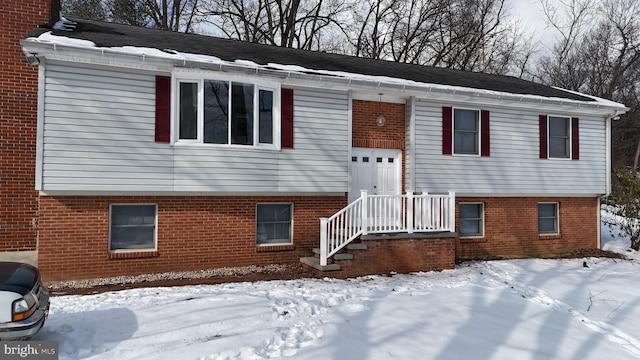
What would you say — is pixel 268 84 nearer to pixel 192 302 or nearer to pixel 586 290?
pixel 192 302

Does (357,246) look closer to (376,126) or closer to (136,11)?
(376,126)

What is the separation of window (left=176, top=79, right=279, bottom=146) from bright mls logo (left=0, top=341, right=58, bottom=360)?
4.59m

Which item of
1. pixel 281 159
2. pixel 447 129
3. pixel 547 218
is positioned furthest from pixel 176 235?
pixel 547 218

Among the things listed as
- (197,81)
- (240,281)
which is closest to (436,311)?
(240,281)

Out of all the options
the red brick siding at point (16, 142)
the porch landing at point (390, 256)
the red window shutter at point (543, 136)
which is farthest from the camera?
the red window shutter at point (543, 136)

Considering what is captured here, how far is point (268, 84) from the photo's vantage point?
8.78 metres

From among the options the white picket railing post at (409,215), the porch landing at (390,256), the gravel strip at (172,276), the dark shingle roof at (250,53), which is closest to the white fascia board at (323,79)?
the dark shingle roof at (250,53)

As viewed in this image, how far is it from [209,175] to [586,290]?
317 inches

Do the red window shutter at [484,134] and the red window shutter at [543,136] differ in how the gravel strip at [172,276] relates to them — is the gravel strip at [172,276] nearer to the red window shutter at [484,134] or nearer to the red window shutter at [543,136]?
the red window shutter at [484,134]

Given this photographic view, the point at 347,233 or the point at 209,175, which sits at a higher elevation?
the point at 209,175

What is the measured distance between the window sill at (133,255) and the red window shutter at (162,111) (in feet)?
7.50

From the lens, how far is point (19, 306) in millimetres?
4043

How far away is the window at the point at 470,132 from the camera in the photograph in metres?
11.0

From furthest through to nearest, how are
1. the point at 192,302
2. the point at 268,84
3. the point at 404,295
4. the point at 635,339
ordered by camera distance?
1. the point at 268,84
2. the point at 404,295
3. the point at 192,302
4. the point at 635,339
